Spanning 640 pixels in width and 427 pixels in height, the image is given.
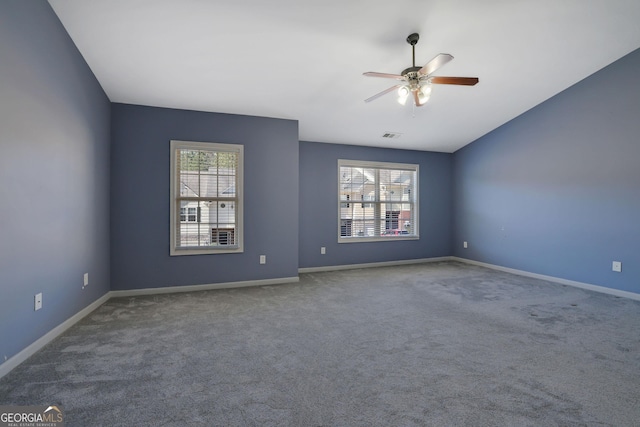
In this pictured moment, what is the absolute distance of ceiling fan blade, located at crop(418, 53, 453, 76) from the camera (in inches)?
93.1

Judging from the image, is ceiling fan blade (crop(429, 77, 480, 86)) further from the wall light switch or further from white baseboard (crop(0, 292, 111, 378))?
white baseboard (crop(0, 292, 111, 378))

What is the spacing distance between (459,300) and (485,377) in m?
1.87

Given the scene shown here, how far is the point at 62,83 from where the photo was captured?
107 inches

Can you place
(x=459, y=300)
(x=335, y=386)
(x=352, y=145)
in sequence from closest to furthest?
1. (x=335, y=386)
2. (x=459, y=300)
3. (x=352, y=145)

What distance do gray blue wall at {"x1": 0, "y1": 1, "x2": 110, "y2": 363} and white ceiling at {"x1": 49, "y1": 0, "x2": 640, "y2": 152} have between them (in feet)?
1.33

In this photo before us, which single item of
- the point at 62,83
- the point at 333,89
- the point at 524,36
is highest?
the point at 524,36

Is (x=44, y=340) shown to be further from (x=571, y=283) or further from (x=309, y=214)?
(x=571, y=283)

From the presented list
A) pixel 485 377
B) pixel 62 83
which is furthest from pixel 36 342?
pixel 485 377

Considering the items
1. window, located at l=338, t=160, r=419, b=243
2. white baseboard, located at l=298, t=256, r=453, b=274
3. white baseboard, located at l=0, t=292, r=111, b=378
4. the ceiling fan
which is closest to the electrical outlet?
white baseboard, located at l=0, t=292, r=111, b=378

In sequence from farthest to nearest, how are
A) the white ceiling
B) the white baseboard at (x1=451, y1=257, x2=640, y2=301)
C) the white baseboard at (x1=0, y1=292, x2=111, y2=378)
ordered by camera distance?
the white baseboard at (x1=451, y1=257, x2=640, y2=301) < the white ceiling < the white baseboard at (x1=0, y1=292, x2=111, y2=378)

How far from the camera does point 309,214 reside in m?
5.42

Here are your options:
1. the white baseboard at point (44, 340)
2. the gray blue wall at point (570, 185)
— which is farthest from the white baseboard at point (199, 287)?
the gray blue wall at point (570, 185)

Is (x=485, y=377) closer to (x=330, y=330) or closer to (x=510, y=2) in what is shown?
(x=330, y=330)

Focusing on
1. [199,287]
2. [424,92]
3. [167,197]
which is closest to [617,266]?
[424,92]
